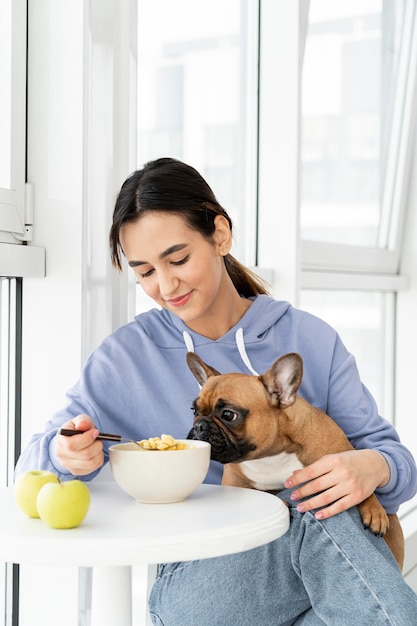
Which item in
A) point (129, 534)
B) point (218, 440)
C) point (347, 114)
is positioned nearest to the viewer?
point (129, 534)

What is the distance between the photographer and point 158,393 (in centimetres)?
130

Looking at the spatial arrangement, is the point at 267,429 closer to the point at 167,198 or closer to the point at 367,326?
the point at 167,198

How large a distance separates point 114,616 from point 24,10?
39.4 inches

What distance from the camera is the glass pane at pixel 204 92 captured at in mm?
1830

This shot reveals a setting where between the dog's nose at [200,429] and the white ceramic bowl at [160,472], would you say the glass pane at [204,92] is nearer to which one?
the dog's nose at [200,429]

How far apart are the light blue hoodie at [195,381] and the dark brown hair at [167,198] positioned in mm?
158

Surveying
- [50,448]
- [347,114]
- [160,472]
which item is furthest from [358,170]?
[160,472]

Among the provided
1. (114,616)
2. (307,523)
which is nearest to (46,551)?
(114,616)

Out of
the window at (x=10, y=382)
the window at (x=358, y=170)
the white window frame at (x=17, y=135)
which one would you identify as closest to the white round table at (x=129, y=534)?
the window at (x=10, y=382)

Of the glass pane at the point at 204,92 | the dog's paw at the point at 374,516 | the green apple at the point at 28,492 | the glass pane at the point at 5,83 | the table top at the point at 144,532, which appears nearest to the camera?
the table top at the point at 144,532

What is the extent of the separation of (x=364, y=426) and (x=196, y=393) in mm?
271

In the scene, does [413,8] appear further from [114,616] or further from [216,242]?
[114,616]

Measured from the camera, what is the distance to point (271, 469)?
47.8 inches

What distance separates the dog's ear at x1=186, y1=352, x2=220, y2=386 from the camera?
4.02 feet
